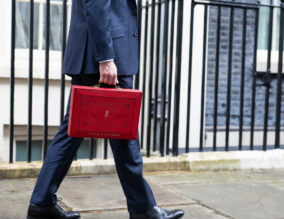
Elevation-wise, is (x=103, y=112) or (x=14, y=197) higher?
(x=103, y=112)

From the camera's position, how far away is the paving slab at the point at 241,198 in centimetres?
337

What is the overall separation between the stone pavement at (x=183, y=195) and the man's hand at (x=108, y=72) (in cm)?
90

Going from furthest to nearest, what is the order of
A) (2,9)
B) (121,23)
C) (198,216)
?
1. (2,9)
2. (198,216)
3. (121,23)

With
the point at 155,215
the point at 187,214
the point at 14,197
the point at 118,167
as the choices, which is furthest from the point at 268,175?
the point at 14,197

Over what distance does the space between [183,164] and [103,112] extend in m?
2.11

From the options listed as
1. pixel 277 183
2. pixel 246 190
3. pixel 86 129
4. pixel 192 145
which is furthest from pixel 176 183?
pixel 192 145

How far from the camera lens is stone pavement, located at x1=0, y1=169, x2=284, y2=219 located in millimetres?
3303

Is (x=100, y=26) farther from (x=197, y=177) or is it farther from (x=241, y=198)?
(x=197, y=177)

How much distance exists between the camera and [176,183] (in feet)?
13.7

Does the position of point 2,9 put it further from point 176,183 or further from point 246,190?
point 246,190

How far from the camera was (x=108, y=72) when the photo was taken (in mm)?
2721

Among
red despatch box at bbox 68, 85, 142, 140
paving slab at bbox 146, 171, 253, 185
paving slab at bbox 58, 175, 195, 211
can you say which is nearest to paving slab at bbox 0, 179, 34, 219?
paving slab at bbox 58, 175, 195, 211

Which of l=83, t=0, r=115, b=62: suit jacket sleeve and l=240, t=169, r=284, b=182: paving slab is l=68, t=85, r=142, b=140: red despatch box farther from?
l=240, t=169, r=284, b=182: paving slab

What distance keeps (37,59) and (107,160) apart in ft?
7.11
